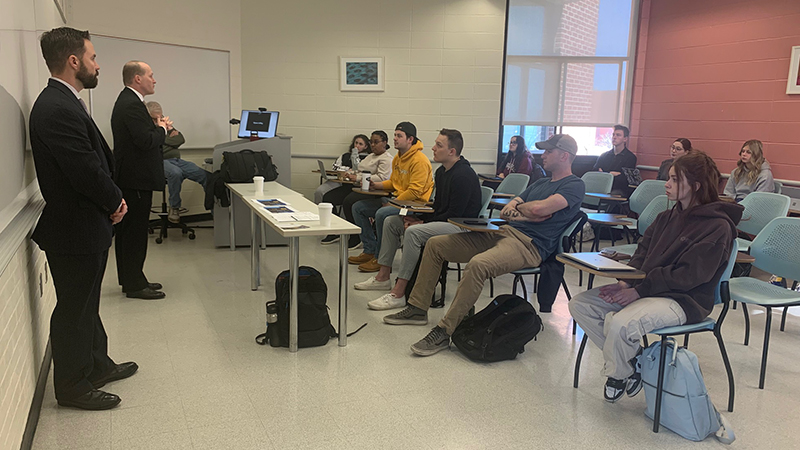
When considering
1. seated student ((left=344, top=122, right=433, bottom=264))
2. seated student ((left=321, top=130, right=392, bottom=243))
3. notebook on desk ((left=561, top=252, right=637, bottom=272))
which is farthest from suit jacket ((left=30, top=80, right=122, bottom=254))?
seated student ((left=321, top=130, right=392, bottom=243))

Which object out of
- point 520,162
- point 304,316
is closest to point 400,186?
point 304,316

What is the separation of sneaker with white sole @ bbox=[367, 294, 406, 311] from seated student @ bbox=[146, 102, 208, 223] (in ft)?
10.1

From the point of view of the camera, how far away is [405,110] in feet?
25.3

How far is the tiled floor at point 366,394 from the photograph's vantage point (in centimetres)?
240

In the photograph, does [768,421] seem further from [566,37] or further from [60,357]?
[566,37]

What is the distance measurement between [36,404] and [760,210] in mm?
4695

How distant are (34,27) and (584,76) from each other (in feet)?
22.0

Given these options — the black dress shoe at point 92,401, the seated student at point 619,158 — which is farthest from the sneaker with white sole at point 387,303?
the seated student at point 619,158

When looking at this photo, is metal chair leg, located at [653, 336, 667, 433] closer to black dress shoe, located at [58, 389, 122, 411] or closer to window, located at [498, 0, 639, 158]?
black dress shoe, located at [58, 389, 122, 411]

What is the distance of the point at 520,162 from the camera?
23.7 feet

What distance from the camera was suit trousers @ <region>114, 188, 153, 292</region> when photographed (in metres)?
3.95

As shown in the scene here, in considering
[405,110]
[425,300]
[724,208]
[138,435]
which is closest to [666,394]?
[724,208]

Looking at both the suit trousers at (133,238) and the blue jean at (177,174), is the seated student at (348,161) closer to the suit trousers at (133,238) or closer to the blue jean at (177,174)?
the blue jean at (177,174)

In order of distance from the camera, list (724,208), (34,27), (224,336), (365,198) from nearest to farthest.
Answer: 1. (724,208)
2. (34,27)
3. (224,336)
4. (365,198)
